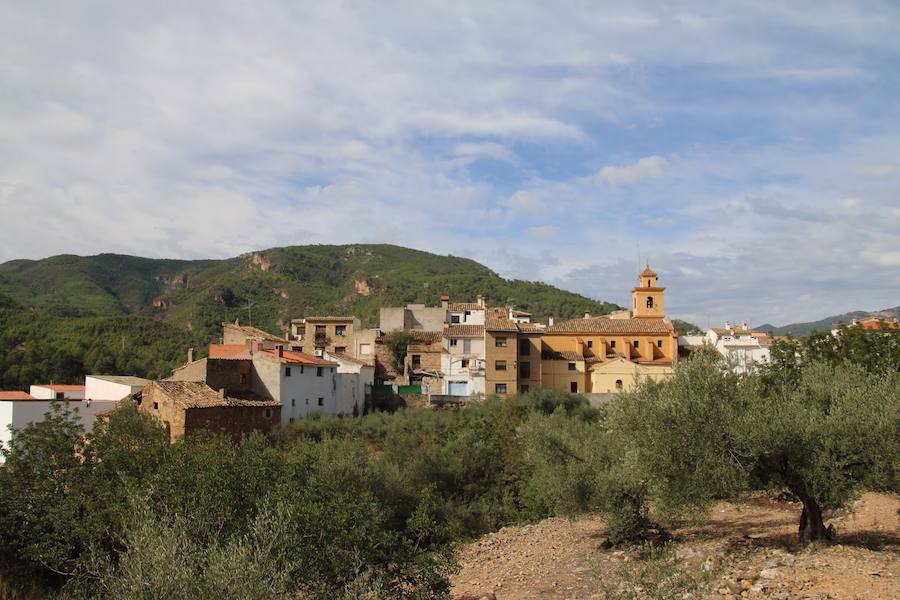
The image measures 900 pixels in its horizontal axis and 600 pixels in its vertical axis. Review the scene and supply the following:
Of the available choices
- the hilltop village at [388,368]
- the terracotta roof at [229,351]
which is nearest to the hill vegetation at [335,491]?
the hilltop village at [388,368]

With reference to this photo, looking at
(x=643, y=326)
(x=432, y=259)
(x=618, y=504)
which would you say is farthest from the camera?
(x=432, y=259)

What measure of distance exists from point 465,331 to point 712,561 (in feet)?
113

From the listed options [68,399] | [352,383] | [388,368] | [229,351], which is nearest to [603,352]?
[388,368]

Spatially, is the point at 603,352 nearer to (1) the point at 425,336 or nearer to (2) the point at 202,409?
(1) the point at 425,336

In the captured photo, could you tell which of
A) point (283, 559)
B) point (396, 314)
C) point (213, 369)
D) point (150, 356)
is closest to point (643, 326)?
point (396, 314)

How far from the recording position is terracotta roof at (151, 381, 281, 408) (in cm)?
3250

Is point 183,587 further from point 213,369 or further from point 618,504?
point 213,369

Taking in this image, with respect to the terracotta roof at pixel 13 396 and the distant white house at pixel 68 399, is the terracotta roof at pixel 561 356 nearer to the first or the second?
the distant white house at pixel 68 399

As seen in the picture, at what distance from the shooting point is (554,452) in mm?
24156

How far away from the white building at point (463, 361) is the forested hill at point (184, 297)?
23410 mm

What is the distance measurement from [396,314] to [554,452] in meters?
34.8

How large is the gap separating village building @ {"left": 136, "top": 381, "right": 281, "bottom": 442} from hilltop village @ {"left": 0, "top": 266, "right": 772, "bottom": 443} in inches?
2.5

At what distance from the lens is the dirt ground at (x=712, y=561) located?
1385 centimetres

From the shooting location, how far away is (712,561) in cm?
1670
